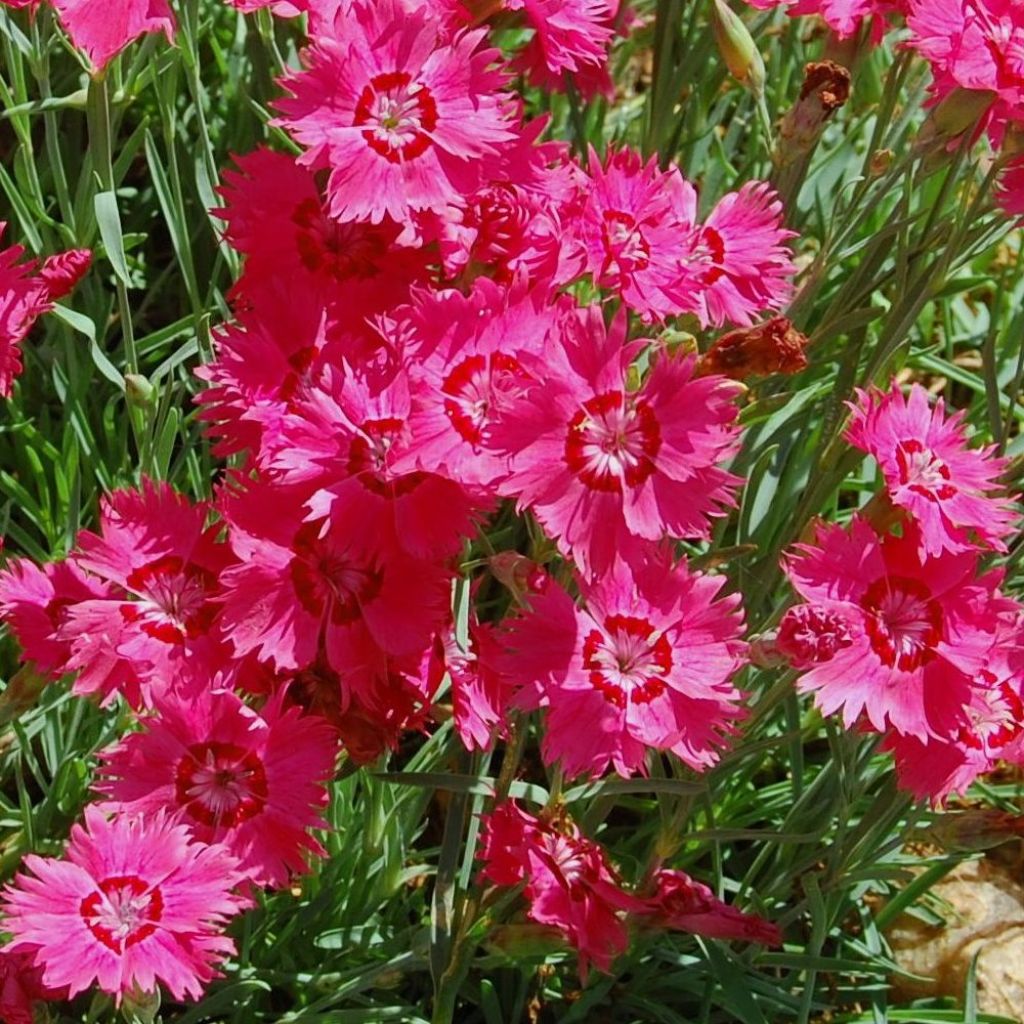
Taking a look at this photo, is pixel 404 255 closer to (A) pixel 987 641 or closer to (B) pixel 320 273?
(B) pixel 320 273

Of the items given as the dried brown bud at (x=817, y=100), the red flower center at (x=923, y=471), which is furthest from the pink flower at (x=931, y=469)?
the dried brown bud at (x=817, y=100)

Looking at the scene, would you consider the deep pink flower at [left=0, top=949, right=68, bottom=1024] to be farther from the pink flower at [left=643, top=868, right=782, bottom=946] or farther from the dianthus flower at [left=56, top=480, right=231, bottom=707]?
the pink flower at [left=643, top=868, right=782, bottom=946]

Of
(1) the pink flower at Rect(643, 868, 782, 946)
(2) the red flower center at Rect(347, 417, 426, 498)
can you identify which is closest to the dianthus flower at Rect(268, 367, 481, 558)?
(2) the red flower center at Rect(347, 417, 426, 498)

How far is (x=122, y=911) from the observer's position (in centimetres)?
136

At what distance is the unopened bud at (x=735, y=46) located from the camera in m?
1.90

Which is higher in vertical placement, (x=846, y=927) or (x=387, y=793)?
(x=387, y=793)

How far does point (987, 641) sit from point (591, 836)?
25.3 inches

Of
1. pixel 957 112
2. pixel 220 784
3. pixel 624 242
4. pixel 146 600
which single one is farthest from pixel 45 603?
pixel 957 112

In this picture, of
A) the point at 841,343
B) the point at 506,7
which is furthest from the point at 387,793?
the point at 841,343

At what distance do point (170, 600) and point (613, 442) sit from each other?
0.46 m

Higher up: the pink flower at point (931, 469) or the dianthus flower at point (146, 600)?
the pink flower at point (931, 469)

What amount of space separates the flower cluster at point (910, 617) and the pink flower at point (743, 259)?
0.20 meters

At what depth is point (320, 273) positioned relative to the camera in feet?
4.99

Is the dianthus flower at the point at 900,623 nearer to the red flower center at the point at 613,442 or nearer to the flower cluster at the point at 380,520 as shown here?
the flower cluster at the point at 380,520
